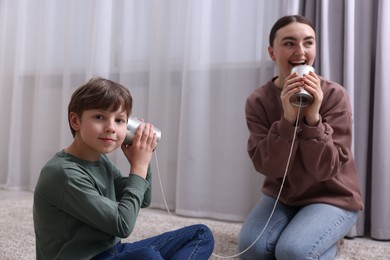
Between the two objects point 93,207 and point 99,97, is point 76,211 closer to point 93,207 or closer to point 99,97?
point 93,207

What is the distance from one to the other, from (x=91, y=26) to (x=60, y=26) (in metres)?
0.27

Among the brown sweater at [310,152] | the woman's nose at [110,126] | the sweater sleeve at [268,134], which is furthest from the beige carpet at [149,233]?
the woman's nose at [110,126]

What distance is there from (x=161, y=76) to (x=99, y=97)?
4.05ft

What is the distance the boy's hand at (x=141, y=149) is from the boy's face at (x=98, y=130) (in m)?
0.05

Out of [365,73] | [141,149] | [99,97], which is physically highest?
[365,73]

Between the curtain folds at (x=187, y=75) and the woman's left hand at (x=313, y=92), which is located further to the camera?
the curtain folds at (x=187, y=75)

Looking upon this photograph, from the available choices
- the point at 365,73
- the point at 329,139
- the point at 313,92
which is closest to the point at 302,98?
the point at 313,92

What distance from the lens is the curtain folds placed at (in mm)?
1601

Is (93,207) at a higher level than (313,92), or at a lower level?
lower

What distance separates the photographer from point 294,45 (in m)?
1.29

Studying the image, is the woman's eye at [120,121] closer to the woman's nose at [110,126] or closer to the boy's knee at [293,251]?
the woman's nose at [110,126]

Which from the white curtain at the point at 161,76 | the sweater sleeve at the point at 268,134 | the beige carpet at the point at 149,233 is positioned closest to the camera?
the sweater sleeve at the point at 268,134

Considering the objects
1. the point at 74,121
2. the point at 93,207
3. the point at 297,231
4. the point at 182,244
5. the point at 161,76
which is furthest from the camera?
the point at 161,76

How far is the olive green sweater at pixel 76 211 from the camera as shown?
0.82m
